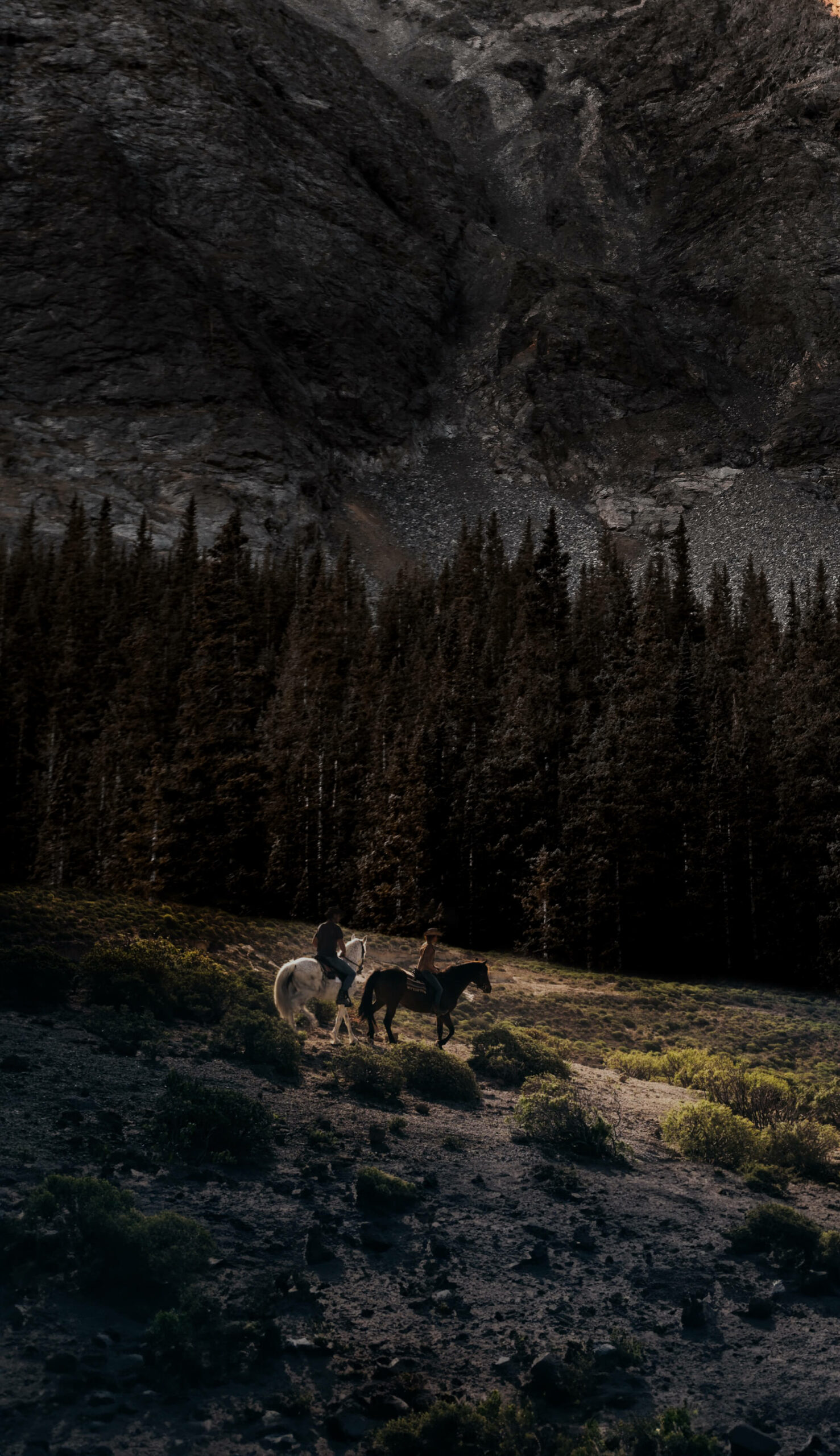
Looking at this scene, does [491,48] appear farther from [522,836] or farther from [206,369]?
[522,836]

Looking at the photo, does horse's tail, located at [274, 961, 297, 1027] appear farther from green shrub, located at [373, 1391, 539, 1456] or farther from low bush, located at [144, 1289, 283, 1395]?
green shrub, located at [373, 1391, 539, 1456]

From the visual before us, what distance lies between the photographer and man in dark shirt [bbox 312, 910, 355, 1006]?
53.0ft

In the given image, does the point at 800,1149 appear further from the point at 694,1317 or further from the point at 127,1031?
the point at 127,1031

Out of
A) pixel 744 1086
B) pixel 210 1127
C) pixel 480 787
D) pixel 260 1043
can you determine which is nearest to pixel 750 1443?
pixel 210 1127

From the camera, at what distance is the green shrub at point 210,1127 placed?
11.7 m

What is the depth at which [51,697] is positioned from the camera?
4866cm

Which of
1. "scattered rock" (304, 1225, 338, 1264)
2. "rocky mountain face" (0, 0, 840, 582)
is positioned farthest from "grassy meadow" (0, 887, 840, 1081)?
"rocky mountain face" (0, 0, 840, 582)

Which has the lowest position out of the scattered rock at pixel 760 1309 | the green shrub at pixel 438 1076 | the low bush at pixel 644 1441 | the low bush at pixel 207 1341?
the low bush at pixel 644 1441

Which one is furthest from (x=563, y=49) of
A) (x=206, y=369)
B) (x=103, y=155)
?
(x=206, y=369)

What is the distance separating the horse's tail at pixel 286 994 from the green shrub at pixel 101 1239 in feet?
21.4

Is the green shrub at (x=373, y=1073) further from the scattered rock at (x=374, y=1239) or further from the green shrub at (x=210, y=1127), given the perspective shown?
the scattered rock at (x=374, y=1239)

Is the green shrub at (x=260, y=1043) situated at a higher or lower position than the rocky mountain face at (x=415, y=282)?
lower

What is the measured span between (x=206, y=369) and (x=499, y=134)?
98.1 m

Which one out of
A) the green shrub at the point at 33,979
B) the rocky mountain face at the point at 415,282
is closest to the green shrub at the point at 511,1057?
the green shrub at the point at 33,979
